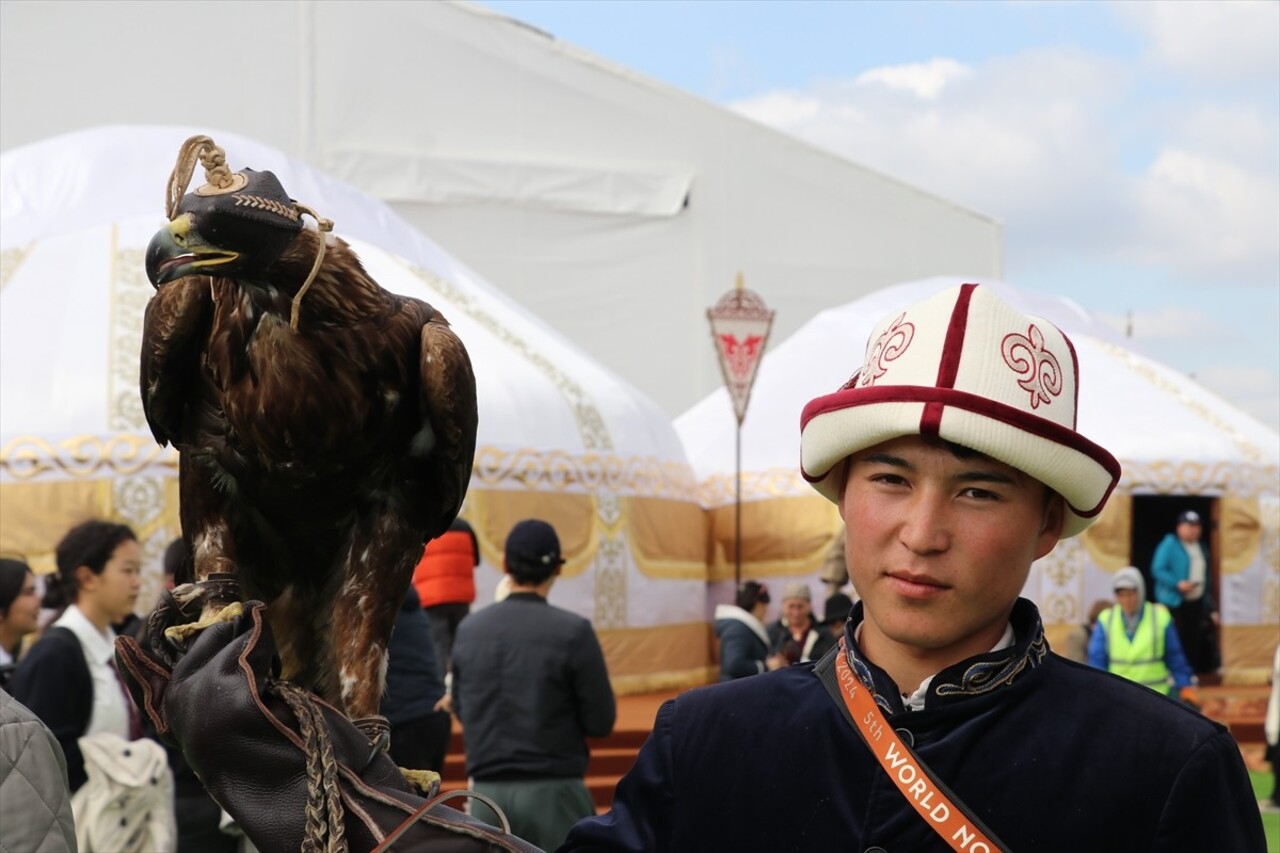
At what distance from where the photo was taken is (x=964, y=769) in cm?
162

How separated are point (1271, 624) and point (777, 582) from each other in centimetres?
430

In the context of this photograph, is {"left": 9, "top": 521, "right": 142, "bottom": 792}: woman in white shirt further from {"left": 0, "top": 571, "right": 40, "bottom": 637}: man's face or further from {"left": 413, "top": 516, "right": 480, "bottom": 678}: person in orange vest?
{"left": 413, "top": 516, "right": 480, "bottom": 678}: person in orange vest

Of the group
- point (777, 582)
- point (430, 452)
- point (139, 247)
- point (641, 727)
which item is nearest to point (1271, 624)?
point (777, 582)

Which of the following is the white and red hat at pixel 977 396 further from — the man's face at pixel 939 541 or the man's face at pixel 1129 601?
the man's face at pixel 1129 601

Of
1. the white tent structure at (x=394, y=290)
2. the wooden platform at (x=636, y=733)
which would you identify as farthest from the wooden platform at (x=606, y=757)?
the white tent structure at (x=394, y=290)

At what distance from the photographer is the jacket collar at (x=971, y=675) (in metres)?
1.65

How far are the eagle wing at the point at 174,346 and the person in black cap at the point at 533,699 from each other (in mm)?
3501

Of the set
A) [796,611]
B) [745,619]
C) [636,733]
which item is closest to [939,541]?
[745,619]

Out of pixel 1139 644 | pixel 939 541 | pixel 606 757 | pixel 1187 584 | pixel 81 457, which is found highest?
pixel 939 541

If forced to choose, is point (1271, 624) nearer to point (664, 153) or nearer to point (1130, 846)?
point (664, 153)

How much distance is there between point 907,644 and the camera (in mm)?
1649

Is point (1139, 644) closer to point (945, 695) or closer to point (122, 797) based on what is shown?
point (122, 797)

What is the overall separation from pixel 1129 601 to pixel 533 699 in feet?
15.9

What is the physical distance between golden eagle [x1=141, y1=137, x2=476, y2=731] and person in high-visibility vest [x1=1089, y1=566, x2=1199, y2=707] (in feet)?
25.2
